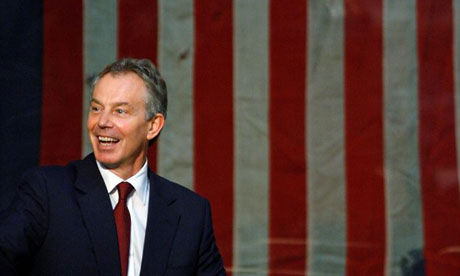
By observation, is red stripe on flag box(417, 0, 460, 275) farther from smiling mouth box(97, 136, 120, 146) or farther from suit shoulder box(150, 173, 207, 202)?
smiling mouth box(97, 136, 120, 146)

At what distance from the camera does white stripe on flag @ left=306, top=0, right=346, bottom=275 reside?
308 cm

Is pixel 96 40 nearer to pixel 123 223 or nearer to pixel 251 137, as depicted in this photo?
pixel 251 137

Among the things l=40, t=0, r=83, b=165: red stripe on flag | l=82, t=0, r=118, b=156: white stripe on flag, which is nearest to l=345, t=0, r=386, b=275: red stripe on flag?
l=82, t=0, r=118, b=156: white stripe on flag

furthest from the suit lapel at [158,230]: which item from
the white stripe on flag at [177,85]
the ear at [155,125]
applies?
the white stripe on flag at [177,85]

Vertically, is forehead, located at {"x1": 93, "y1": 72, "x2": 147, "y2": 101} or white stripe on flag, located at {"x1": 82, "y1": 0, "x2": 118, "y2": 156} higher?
white stripe on flag, located at {"x1": 82, "y1": 0, "x2": 118, "y2": 156}

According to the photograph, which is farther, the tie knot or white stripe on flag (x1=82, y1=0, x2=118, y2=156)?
white stripe on flag (x1=82, y1=0, x2=118, y2=156)

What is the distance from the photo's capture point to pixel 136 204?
1.93m

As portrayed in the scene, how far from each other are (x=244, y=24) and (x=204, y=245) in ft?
4.56

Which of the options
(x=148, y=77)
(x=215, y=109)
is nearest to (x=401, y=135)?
(x=215, y=109)

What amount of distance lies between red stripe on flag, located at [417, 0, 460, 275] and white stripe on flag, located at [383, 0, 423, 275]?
0.03m

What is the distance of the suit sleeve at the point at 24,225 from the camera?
1.59m

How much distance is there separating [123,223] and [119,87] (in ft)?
1.09

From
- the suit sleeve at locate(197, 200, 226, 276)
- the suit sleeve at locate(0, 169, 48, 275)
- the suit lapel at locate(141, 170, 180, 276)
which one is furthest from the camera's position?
the suit sleeve at locate(197, 200, 226, 276)

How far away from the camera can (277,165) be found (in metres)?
3.10
